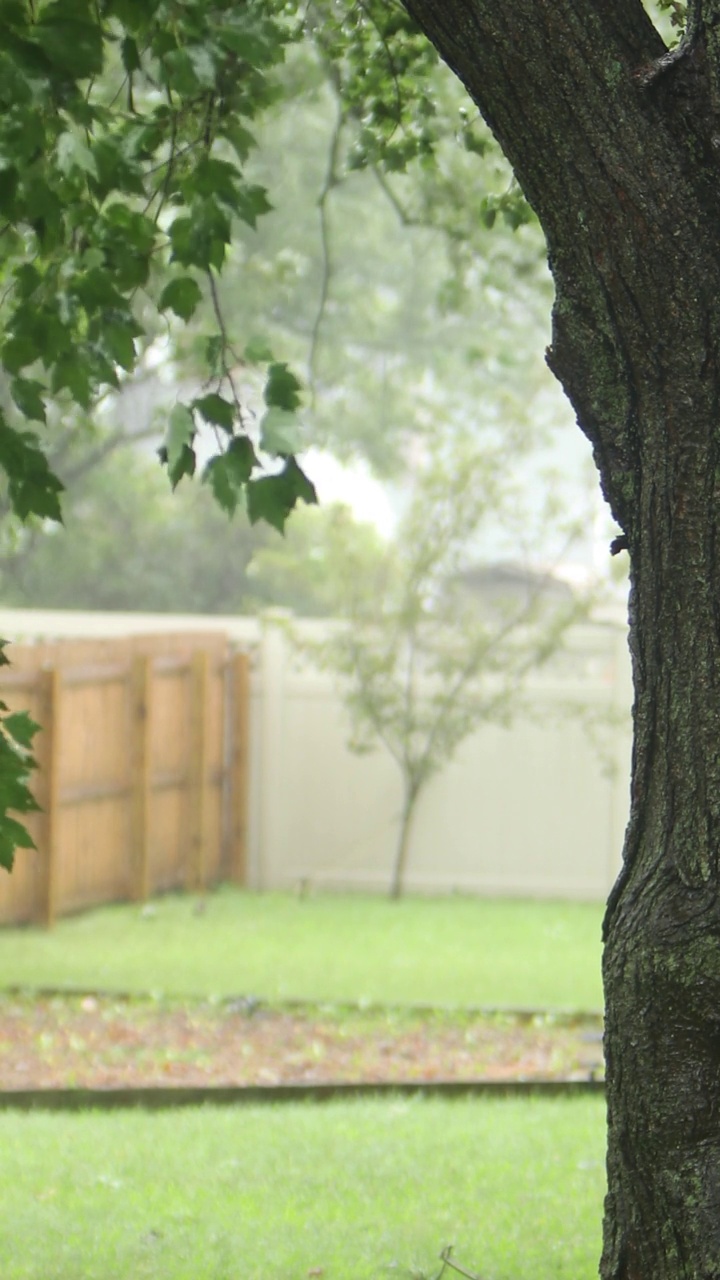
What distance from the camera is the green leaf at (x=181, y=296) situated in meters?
3.56

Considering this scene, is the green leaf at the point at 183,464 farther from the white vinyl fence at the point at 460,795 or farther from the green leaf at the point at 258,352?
the white vinyl fence at the point at 460,795

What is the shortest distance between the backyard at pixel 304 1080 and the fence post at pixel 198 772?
12.2 inches

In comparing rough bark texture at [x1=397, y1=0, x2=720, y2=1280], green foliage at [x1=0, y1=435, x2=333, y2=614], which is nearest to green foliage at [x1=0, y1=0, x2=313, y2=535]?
rough bark texture at [x1=397, y1=0, x2=720, y2=1280]

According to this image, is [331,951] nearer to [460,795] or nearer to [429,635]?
[460,795]

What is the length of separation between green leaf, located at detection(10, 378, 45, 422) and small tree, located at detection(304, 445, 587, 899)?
7902 millimetres

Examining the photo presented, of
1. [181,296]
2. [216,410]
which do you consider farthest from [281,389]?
[181,296]

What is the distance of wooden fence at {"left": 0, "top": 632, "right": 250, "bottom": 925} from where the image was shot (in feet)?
32.3

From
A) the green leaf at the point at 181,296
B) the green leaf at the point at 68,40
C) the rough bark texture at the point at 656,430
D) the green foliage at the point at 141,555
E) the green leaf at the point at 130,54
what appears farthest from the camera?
the green foliage at the point at 141,555

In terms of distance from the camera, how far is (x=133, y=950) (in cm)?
929

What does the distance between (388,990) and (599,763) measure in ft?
12.0

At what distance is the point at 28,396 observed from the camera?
11.3 ft

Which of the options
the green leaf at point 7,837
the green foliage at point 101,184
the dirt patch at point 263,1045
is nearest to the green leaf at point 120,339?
the green foliage at point 101,184

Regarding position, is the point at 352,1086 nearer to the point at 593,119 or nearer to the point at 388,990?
the point at 388,990

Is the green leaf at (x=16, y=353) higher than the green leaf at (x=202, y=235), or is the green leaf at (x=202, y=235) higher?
the green leaf at (x=202, y=235)
